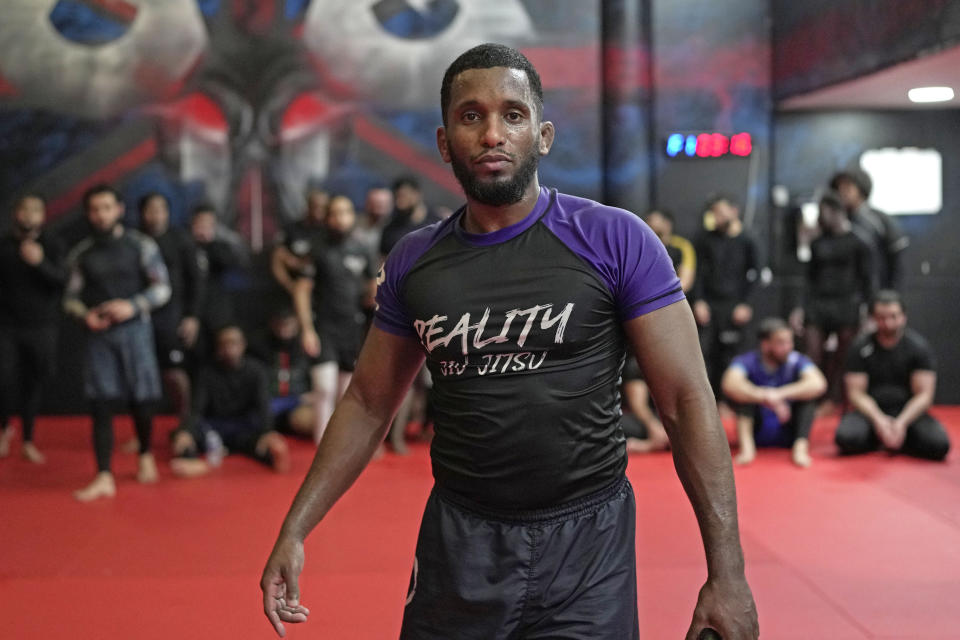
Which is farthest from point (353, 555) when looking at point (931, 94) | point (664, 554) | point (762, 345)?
point (931, 94)

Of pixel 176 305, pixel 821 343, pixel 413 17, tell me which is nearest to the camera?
pixel 176 305

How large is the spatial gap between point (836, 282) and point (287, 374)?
169 inches

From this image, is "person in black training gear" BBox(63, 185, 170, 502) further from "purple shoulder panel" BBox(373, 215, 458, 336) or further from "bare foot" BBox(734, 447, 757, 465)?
"purple shoulder panel" BBox(373, 215, 458, 336)

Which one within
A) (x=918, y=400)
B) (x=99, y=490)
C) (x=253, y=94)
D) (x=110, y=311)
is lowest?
(x=99, y=490)

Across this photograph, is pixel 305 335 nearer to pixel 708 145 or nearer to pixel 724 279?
pixel 724 279

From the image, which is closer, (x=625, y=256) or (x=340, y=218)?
(x=625, y=256)

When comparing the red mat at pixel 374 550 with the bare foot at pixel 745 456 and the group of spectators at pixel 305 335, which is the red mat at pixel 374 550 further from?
the group of spectators at pixel 305 335

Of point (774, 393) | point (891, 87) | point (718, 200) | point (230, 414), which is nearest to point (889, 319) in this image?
point (774, 393)

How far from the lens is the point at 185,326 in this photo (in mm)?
7512

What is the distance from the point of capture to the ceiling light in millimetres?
8328

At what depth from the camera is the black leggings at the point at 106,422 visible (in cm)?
622

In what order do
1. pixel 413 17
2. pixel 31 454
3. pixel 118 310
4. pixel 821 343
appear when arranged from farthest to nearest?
1. pixel 413 17
2. pixel 821 343
3. pixel 31 454
4. pixel 118 310

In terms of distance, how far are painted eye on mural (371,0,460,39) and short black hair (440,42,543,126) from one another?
25.5ft

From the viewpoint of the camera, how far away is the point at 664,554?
499cm
